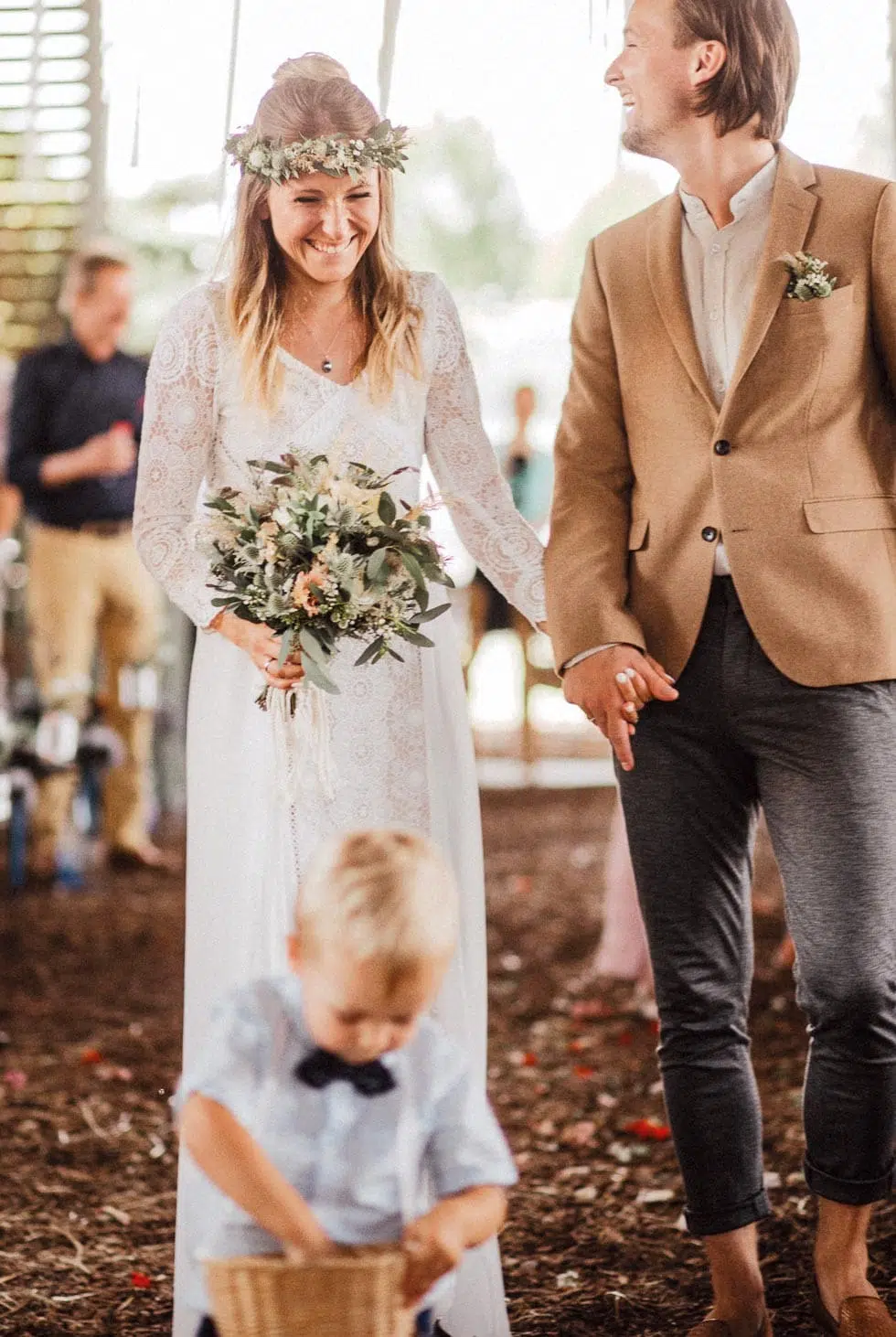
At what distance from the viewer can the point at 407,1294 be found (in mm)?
1860

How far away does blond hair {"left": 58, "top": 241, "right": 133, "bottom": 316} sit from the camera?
707cm

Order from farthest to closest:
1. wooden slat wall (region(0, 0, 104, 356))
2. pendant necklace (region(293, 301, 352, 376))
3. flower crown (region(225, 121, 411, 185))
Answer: wooden slat wall (region(0, 0, 104, 356))
pendant necklace (region(293, 301, 352, 376))
flower crown (region(225, 121, 411, 185))

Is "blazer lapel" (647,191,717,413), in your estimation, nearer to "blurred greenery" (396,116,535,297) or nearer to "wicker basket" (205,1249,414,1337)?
"wicker basket" (205,1249,414,1337)

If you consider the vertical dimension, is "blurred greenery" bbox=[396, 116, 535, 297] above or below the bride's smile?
above

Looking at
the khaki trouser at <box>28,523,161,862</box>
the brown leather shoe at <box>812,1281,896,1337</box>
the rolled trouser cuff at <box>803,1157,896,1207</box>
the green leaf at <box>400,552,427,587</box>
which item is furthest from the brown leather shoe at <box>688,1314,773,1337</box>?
the khaki trouser at <box>28,523,161,862</box>

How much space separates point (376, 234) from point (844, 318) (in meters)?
Answer: 0.81

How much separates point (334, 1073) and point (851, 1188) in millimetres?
1047

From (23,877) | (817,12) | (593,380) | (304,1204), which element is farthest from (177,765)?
(304,1204)

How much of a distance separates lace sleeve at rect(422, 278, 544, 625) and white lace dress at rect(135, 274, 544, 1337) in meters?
0.01

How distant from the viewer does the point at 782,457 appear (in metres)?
2.59

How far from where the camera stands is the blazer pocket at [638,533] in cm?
274

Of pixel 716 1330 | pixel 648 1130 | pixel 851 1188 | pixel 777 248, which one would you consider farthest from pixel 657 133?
pixel 648 1130

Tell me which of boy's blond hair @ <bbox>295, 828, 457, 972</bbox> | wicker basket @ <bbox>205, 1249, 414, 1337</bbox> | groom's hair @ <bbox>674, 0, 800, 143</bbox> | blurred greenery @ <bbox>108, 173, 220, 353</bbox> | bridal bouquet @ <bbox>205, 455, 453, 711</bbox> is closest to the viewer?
wicker basket @ <bbox>205, 1249, 414, 1337</bbox>

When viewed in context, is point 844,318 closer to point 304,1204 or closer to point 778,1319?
point 304,1204
